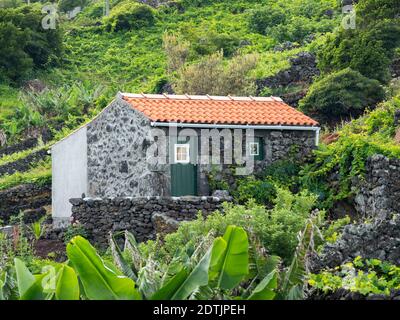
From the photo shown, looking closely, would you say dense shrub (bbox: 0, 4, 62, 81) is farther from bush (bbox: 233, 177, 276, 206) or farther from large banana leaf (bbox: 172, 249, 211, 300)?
large banana leaf (bbox: 172, 249, 211, 300)

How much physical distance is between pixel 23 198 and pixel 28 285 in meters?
22.5

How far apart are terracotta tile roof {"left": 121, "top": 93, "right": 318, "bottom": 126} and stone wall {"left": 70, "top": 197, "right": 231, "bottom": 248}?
7.97 feet

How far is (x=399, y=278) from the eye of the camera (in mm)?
17391

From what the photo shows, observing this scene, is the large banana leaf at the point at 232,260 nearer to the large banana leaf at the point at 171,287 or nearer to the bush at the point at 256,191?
the large banana leaf at the point at 171,287

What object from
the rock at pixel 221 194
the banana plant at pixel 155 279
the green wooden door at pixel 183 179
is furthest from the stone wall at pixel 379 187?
the banana plant at pixel 155 279

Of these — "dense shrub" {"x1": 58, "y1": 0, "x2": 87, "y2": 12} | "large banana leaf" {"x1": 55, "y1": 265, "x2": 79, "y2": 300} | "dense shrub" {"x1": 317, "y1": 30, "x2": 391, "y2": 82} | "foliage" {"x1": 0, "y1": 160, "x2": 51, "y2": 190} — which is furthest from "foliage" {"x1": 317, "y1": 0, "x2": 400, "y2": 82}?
"dense shrub" {"x1": 58, "y1": 0, "x2": 87, "y2": 12}

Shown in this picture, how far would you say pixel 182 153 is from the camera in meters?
32.4

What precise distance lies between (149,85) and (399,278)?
120ft

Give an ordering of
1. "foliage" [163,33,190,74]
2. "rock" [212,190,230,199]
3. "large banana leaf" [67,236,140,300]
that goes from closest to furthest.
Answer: "large banana leaf" [67,236,140,300] < "rock" [212,190,230,199] < "foliage" [163,33,190,74]

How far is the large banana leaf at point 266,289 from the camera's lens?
54.4 ft

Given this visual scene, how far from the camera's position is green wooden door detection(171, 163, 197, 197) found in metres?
32.2

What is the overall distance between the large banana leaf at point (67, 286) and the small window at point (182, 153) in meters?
16.8

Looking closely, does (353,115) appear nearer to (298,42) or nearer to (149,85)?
(149,85)
